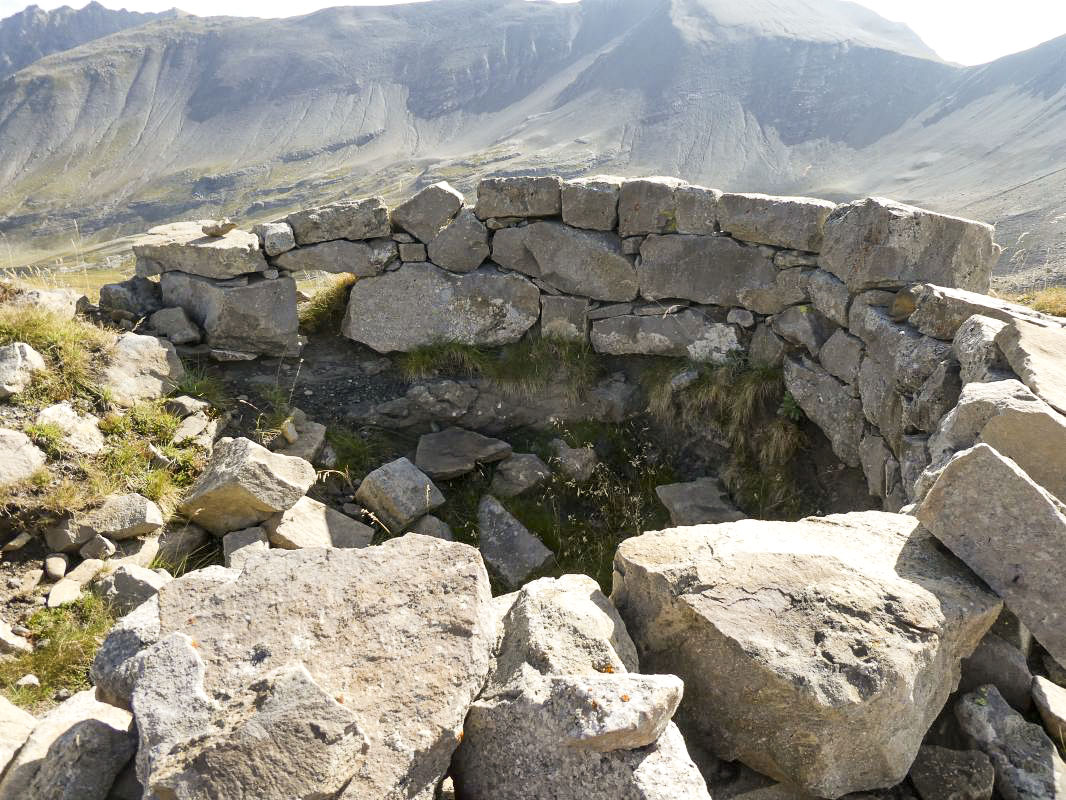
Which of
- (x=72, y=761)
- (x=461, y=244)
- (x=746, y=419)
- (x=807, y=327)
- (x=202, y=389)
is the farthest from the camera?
(x=461, y=244)

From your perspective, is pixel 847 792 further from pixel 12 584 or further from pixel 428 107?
pixel 428 107

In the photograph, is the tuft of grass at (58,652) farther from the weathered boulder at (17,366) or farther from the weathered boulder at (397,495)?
the weathered boulder at (397,495)

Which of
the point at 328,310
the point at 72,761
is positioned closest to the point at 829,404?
the point at 328,310

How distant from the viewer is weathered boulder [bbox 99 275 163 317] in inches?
286

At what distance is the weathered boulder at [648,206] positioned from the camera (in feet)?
22.4

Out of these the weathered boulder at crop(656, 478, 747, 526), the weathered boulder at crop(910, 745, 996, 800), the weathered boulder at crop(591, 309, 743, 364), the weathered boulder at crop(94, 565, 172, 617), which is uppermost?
A: the weathered boulder at crop(591, 309, 743, 364)

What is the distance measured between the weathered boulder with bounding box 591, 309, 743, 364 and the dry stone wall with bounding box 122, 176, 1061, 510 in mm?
15

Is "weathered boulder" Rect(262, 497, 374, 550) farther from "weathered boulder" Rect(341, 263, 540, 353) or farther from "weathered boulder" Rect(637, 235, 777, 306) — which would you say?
"weathered boulder" Rect(637, 235, 777, 306)

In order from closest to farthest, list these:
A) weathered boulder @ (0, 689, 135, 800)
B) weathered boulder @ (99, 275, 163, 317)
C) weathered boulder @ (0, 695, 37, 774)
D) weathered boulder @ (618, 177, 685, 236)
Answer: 1. weathered boulder @ (0, 689, 135, 800)
2. weathered boulder @ (0, 695, 37, 774)
3. weathered boulder @ (618, 177, 685, 236)
4. weathered boulder @ (99, 275, 163, 317)

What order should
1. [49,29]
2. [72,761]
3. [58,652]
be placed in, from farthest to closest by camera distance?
[49,29]
[58,652]
[72,761]

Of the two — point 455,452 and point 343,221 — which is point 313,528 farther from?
point 343,221

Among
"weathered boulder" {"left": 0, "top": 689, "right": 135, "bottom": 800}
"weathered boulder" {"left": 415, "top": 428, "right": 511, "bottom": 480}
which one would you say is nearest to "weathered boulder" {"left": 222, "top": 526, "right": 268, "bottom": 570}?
"weathered boulder" {"left": 415, "top": 428, "right": 511, "bottom": 480}

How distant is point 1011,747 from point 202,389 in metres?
6.71

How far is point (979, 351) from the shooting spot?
13.4ft
